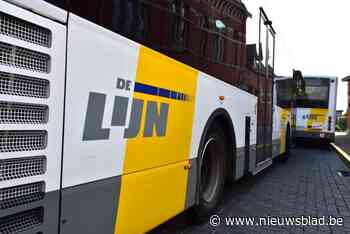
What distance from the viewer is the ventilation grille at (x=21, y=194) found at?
1831 millimetres

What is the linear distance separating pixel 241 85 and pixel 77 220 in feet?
12.5

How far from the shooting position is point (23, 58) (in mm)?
1913

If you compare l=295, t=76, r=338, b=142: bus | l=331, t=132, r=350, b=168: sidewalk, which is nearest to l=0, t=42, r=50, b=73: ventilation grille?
l=331, t=132, r=350, b=168: sidewalk

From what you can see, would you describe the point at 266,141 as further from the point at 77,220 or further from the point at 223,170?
A: the point at 77,220

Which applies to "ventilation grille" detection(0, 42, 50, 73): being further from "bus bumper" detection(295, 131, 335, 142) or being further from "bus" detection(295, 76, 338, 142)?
"bus bumper" detection(295, 131, 335, 142)

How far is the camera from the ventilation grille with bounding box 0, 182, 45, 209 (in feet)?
6.01

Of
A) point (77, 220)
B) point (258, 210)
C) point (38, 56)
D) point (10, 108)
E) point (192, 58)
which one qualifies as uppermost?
point (192, 58)

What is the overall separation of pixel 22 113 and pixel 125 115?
2.70ft

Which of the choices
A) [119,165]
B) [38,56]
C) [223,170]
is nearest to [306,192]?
[223,170]

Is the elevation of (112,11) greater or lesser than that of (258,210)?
greater

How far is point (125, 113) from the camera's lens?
263cm

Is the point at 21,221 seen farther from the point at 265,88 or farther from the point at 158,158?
the point at 265,88

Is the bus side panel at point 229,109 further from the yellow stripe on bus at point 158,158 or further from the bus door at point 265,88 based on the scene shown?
the bus door at point 265,88

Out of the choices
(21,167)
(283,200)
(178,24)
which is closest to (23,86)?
(21,167)
